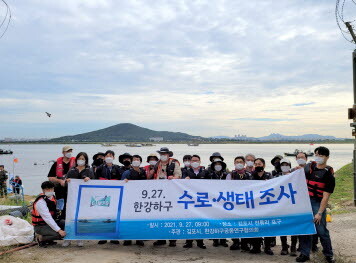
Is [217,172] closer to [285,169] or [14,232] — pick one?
[285,169]

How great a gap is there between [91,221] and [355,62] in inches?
384

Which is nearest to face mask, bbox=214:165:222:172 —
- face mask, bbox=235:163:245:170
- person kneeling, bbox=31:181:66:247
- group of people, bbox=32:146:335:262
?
group of people, bbox=32:146:335:262

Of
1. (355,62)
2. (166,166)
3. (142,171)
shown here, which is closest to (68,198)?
(142,171)

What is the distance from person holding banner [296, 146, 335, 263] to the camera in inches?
228

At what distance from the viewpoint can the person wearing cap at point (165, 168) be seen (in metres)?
7.00

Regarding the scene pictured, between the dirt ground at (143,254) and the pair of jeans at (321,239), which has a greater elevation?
the pair of jeans at (321,239)

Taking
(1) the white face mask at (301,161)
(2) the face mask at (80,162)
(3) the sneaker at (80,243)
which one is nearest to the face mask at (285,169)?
(1) the white face mask at (301,161)

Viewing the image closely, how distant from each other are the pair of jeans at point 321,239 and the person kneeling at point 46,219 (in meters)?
4.38

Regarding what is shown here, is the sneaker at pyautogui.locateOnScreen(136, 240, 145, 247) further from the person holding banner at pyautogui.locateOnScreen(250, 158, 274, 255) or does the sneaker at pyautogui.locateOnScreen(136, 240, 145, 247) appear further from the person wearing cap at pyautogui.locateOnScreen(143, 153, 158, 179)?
the person holding banner at pyautogui.locateOnScreen(250, 158, 274, 255)

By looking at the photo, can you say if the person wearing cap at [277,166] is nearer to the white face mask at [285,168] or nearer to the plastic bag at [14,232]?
the white face mask at [285,168]

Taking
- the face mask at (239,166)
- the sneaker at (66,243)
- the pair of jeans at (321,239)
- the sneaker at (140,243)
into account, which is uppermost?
the face mask at (239,166)

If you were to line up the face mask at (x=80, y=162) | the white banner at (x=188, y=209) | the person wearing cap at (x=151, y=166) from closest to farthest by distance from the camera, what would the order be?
the white banner at (x=188, y=209), the face mask at (x=80, y=162), the person wearing cap at (x=151, y=166)

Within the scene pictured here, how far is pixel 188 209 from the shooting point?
6.43 m

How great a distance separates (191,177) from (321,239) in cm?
265
